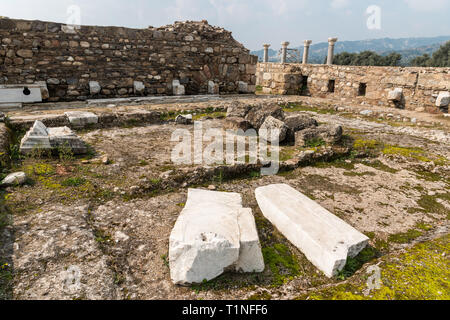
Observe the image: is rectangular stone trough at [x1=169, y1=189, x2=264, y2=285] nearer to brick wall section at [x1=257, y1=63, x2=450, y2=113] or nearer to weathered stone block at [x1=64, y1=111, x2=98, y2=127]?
weathered stone block at [x1=64, y1=111, x2=98, y2=127]

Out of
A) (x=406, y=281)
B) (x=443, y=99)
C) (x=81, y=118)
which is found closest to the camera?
(x=406, y=281)

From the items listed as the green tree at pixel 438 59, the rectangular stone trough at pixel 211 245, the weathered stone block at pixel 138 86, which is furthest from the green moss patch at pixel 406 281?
the green tree at pixel 438 59

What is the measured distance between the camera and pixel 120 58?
9.10 m

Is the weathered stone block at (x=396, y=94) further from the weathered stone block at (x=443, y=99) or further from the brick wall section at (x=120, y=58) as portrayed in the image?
the brick wall section at (x=120, y=58)

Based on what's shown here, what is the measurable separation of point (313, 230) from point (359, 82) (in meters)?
10.1

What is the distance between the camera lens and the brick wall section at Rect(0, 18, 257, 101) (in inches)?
309

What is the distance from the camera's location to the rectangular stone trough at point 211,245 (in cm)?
227

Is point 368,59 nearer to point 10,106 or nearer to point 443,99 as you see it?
point 443,99

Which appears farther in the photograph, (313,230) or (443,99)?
(443,99)

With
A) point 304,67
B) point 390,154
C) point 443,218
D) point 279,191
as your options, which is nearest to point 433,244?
point 443,218

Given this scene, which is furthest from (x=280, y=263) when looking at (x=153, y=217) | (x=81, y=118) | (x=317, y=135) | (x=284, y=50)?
(x=284, y=50)

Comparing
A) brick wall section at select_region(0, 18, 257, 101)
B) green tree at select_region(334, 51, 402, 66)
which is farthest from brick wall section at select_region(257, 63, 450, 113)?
green tree at select_region(334, 51, 402, 66)

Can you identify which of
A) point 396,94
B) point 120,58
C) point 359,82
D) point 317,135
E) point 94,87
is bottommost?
point 317,135

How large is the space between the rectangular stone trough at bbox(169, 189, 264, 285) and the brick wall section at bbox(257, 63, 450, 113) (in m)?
9.33
